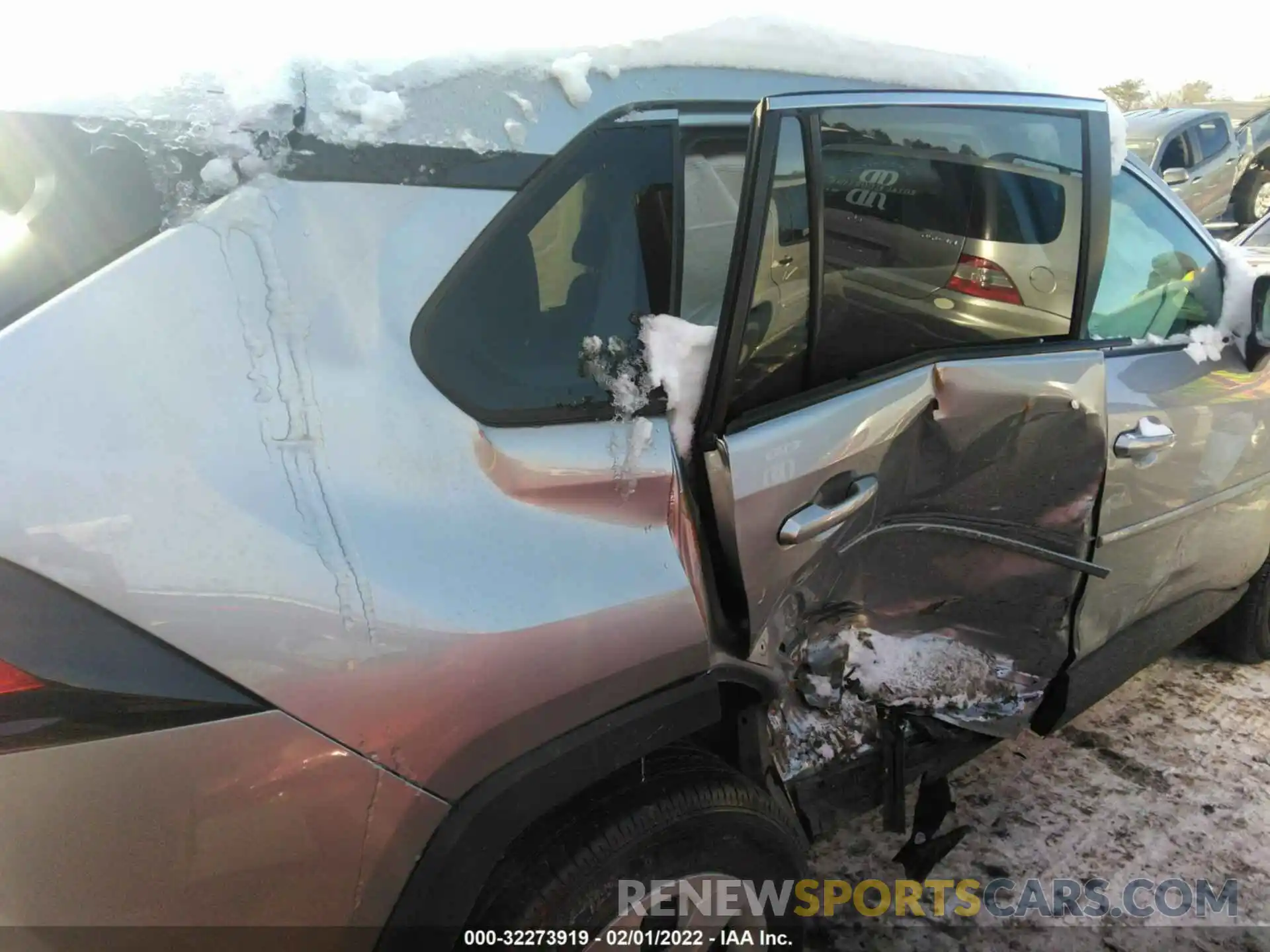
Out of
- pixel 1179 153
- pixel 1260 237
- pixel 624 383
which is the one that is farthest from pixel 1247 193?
pixel 624 383

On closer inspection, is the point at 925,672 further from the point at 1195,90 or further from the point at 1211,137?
the point at 1195,90

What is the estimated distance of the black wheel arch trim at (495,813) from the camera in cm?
135

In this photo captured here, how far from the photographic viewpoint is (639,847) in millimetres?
1569

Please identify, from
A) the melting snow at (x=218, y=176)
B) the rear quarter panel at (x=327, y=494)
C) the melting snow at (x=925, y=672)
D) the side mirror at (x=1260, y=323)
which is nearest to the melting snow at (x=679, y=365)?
the rear quarter panel at (x=327, y=494)

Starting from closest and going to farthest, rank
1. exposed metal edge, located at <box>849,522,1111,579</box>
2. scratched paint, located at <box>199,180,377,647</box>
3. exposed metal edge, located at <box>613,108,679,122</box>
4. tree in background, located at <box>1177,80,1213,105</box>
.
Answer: scratched paint, located at <box>199,180,377,647</box>
exposed metal edge, located at <box>613,108,679,122</box>
exposed metal edge, located at <box>849,522,1111,579</box>
tree in background, located at <box>1177,80,1213,105</box>

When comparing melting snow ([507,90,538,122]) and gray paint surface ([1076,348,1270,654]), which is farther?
gray paint surface ([1076,348,1270,654])

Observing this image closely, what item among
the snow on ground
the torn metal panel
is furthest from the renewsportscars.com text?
the torn metal panel

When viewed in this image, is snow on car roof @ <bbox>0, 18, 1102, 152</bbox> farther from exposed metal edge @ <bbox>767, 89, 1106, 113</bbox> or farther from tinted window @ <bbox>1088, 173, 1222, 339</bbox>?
tinted window @ <bbox>1088, 173, 1222, 339</bbox>

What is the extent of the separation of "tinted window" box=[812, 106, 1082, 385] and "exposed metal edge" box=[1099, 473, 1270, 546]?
1.99 feet

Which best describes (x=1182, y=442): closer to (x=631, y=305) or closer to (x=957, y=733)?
(x=957, y=733)

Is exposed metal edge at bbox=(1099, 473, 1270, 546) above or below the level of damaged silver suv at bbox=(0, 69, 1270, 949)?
below

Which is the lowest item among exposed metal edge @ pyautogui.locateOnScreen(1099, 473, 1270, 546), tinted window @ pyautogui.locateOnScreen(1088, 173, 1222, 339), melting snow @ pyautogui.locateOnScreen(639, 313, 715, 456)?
exposed metal edge @ pyautogui.locateOnScreen(1099, 473, 1270, 546)

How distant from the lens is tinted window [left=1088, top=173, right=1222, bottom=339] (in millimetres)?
2453

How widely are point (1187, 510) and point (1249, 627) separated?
1.16 m
